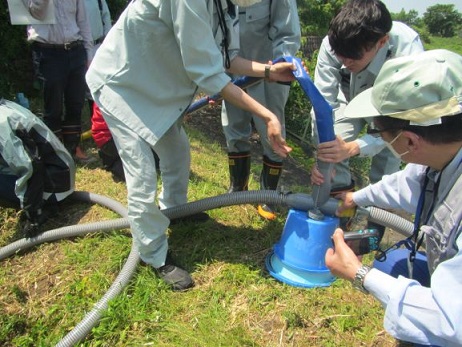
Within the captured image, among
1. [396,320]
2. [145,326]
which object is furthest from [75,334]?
[396,320]

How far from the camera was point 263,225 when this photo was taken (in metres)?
3.25

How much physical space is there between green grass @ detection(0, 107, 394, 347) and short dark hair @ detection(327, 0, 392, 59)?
4.82 ft

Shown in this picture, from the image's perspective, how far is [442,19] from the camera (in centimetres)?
6378

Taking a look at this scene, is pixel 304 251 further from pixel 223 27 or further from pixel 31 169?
pixel 31 169

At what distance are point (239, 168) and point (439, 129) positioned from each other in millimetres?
→ 2216

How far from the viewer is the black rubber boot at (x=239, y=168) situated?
11.5 ft

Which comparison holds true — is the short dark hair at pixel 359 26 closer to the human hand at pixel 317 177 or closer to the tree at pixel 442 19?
the human hand at pixel 317 177

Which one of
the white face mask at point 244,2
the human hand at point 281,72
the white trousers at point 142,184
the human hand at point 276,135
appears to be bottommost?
the white trousers at point 142,184

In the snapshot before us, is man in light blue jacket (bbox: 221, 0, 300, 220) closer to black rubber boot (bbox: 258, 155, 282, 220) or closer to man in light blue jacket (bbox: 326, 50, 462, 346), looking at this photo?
black rubber boot (bbox: 258, 155, 282, 220)

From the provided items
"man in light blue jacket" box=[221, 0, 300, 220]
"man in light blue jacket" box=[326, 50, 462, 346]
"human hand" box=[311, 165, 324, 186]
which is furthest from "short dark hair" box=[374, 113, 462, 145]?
"man in light blue jacket" box=[221, 0, 300, 220]

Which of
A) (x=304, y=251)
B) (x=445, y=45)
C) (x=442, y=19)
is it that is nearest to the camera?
(x=304, y=251)

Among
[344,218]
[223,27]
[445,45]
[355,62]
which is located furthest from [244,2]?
[445,45]

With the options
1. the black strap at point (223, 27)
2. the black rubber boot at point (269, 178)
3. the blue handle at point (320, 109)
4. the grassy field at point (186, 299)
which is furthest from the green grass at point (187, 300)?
the black strap at point (223, 27)

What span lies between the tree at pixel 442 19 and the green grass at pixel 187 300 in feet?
234
